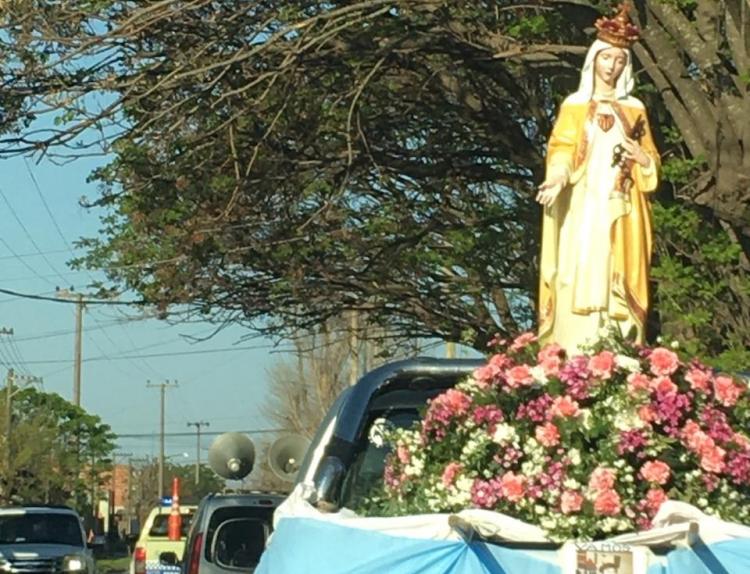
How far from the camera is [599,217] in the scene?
831cm

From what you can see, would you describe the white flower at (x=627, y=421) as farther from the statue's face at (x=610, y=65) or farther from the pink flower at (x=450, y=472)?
the statue's face at (x=610, y=65)

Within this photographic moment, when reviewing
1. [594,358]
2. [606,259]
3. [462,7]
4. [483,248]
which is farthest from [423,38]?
[594,358]

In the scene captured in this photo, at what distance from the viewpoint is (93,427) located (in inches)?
3809

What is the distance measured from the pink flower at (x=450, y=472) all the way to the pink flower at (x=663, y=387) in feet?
2.14

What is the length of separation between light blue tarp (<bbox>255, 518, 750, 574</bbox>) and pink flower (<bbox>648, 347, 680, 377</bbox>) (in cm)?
79

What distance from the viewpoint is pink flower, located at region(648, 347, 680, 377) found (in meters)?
5.00

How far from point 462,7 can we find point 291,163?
125 inches

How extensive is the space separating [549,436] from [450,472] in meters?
0.34

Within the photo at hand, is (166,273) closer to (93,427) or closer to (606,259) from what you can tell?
(606,259)

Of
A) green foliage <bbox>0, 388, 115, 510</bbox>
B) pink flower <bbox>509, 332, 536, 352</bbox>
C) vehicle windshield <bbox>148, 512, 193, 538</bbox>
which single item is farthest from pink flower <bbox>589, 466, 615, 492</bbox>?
green foliage <bbox>0, 388, 115, 510</bbox>

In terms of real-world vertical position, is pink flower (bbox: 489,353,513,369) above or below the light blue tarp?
above

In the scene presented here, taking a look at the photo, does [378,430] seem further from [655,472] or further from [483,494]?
[655,472]

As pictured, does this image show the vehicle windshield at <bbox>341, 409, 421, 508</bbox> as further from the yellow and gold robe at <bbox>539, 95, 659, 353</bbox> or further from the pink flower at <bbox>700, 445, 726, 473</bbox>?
the yellow and gold robe at <bbox>539, 95, 659, 353</bbox>

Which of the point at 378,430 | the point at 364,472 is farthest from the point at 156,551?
the point at 378,430
